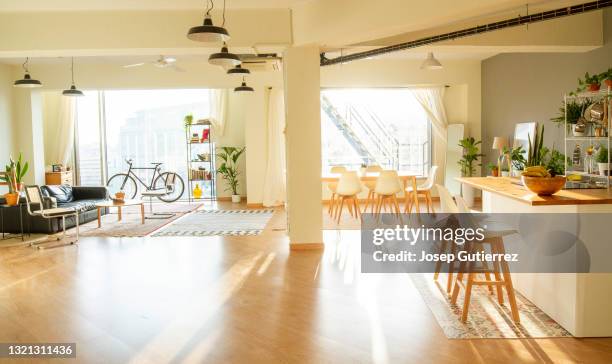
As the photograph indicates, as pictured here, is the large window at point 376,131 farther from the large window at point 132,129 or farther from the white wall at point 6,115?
the white wall at point 6,115

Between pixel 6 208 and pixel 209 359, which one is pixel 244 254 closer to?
pixel 209 359

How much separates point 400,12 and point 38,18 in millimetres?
4237

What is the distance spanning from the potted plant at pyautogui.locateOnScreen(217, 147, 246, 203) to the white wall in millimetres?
4049

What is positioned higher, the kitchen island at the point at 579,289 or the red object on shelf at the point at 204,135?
the red object on shelf at the point at 204,135

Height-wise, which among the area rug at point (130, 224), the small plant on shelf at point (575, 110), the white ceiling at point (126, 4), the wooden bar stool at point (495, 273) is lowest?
the area rug at point (130, 224)

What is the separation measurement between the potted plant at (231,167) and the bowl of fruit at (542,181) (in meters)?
7.98

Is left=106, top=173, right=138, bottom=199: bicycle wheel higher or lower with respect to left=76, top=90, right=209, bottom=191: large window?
lower

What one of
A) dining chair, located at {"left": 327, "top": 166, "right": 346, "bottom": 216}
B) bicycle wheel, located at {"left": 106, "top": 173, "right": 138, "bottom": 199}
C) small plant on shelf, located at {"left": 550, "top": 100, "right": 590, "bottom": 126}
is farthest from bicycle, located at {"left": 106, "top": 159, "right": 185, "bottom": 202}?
small plant on shelf, located at {"left": 550, "top": 100, "right": 590, "bottom": 126}

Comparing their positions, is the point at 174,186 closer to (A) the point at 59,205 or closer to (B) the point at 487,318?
(A) the point at 59,205

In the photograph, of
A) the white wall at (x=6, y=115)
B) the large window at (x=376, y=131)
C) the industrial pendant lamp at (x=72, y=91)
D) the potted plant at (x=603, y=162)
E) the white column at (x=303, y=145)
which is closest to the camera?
the potted plant at (x=603, y=162)

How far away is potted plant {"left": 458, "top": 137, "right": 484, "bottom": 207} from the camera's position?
30.4 feet

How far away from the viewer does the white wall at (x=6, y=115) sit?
360 inches

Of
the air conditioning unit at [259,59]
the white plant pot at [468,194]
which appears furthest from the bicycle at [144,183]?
the white plant pot at [468,194]

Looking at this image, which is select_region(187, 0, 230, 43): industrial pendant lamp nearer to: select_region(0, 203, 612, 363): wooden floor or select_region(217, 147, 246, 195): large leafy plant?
select_region(0, 203, 612, 363): wooden floor
